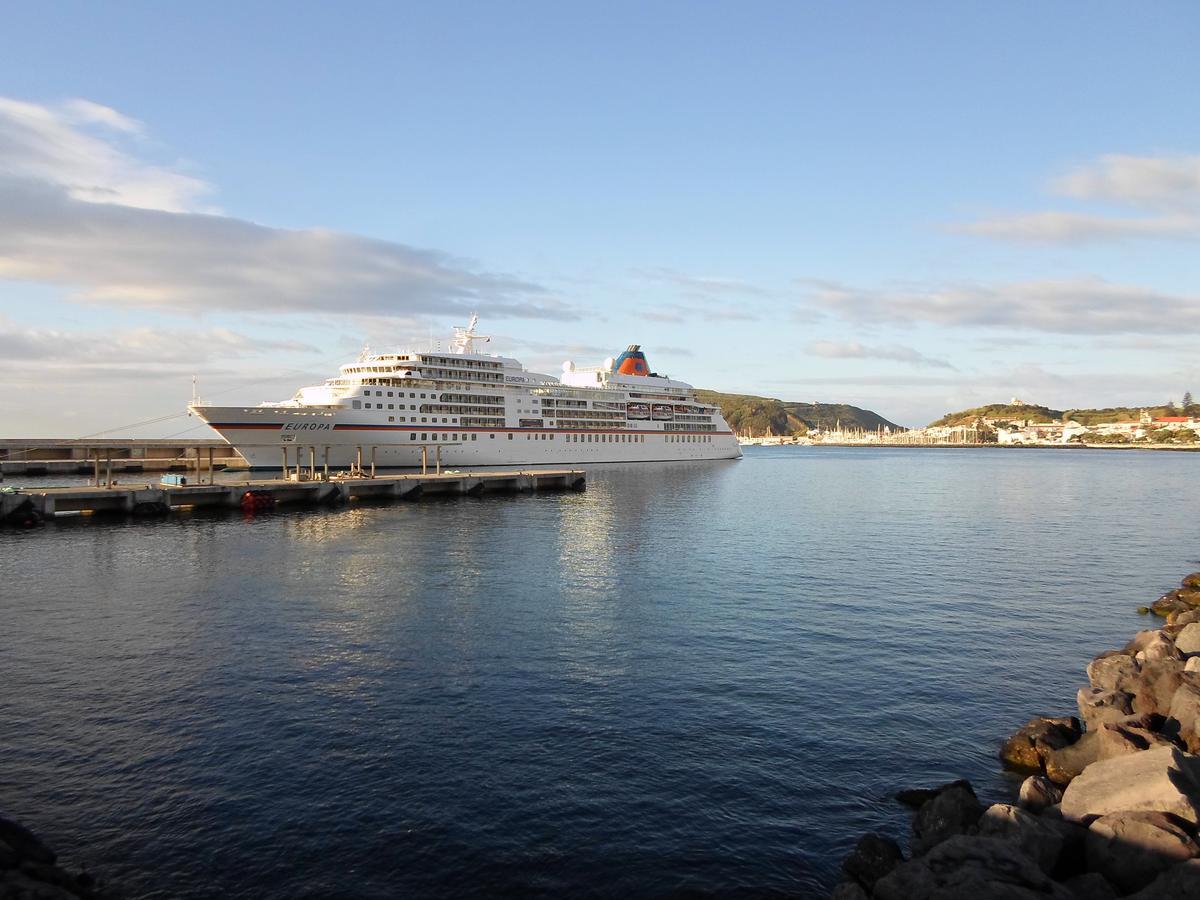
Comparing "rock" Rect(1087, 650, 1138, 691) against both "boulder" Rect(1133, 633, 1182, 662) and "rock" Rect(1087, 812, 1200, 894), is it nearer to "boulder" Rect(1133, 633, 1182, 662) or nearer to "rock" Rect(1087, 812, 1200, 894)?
"boulder" Rect(1133, 633, 1182, 662)

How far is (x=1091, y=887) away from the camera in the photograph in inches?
315

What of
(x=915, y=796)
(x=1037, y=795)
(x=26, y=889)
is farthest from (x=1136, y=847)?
(x=26, y=889)

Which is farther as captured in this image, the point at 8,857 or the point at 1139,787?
A: the point at 1139,787

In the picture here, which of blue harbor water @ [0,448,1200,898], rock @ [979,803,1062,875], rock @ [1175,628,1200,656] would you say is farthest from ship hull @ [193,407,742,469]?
rock @ [979,803,1062,875]

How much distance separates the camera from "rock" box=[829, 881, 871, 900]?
8430 millimetres

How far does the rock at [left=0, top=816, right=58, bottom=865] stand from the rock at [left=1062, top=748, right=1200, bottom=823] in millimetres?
12817

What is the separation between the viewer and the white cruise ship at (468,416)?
72062 mm

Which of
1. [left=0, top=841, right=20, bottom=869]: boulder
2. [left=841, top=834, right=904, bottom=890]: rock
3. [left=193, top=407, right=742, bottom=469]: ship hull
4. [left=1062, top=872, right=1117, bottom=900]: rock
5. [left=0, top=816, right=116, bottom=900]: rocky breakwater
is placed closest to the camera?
[left=0, top=816, right=116, bottom=900]: rocky breakwater

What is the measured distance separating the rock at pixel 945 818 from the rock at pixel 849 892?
1.53 m

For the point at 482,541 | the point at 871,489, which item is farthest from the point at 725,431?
the point at 482,541

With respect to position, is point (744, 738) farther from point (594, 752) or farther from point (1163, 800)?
point (1163, 800)

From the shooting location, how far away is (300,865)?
984 cm

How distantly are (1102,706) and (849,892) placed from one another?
798 cm

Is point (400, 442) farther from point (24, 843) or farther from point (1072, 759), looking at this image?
point (1072, 759)
